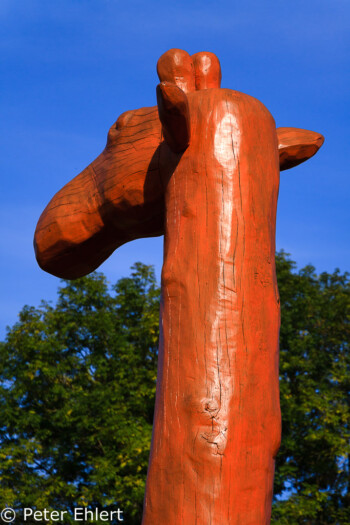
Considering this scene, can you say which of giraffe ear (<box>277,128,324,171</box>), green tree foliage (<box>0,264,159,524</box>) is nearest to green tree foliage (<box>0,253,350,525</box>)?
green tree foliage (<box>0,264,159,524</box>)

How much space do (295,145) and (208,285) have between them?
42.4 inches

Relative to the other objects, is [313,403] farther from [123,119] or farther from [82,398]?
[123,119]

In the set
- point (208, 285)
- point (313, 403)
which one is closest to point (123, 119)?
point (208, 285)

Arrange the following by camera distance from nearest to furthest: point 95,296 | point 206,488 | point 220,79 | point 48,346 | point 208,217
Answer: point 206,488, point 208,217, point 220,79, point 48,346, point 95,296

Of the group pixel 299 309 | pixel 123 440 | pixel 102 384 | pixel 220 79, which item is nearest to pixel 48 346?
pixel 102 384

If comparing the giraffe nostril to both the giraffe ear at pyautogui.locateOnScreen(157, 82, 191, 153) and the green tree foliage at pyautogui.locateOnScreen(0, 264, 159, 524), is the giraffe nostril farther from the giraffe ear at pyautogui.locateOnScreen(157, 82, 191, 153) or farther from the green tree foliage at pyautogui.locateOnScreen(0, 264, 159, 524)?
the green tree foliage at pyautogui.locateOnScreen(0, 264, 159, 524)

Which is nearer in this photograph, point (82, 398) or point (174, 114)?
point (174, 114)

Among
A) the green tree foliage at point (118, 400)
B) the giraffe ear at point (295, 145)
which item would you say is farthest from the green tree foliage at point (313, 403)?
the giraffe ear at point (295, 145)

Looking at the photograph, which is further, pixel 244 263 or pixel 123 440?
pixel 123 440

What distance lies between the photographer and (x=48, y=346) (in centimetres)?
1758

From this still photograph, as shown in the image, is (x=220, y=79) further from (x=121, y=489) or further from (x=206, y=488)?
(x=121, y=489)

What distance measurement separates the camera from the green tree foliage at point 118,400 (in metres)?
15.8

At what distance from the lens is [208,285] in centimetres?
238

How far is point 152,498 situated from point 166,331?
0.58m
